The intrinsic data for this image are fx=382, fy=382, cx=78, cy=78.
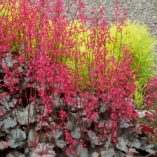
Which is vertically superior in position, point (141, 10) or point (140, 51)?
point (141, 10)

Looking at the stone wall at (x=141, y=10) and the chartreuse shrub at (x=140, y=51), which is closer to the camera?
the chartreuse shrub at (x=140, y=51)

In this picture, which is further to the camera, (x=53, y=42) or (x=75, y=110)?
(x=53, y=42)

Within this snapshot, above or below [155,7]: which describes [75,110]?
below

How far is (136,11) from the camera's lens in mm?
7605

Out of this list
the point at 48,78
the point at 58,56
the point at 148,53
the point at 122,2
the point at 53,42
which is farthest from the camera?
the point at 122,2

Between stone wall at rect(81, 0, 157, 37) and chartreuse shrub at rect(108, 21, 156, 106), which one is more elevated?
stone wall at rect(81, 0, 157, 37)

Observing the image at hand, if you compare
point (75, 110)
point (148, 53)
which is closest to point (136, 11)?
point (148, 53)

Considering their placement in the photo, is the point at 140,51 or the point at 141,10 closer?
the point at 140,51

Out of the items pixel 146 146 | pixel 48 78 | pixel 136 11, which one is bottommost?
pixel 146 146

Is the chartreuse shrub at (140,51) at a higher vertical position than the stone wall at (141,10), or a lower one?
lower

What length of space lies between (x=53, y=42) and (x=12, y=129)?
38.8 inches

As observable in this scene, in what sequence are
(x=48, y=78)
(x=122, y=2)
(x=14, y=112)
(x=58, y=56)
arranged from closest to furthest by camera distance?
(x=48, y=78) < (x=14, y=112) < (x=58, y=56) < (x=122, y=2)

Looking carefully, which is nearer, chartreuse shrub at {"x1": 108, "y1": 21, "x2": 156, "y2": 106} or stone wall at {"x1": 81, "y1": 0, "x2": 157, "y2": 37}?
chartreuse shrub at {"x1": 108, "y1": 21, "x2": 156, "y2": 106}

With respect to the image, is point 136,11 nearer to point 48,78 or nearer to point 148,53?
point 148,53
